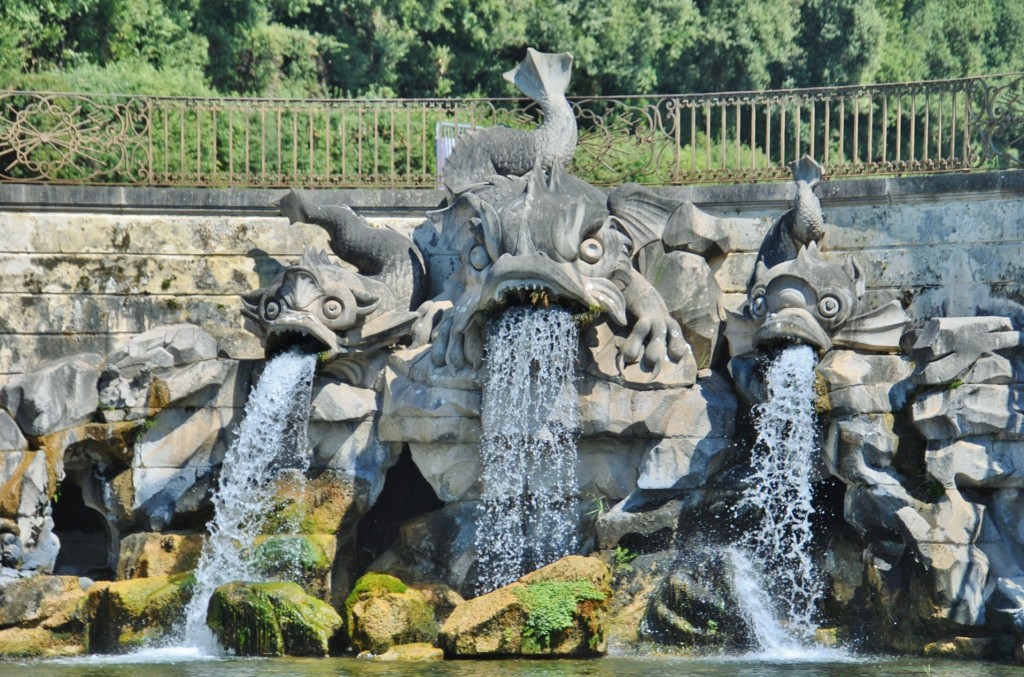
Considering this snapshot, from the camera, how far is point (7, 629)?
40.9 feet

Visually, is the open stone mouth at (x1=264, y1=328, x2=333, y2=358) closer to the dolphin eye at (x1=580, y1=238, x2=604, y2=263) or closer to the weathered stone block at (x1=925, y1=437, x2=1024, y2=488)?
the dolphin eye at (x1=580, y1=238, x2=604, y2=263)

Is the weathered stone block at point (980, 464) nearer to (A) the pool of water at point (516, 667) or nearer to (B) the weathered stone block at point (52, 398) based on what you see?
(A) the pool of water at point (516, 667)

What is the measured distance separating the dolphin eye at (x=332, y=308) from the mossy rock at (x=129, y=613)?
7.16 feet

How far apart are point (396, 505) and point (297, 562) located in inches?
48.4

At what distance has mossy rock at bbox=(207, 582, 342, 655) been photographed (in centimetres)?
1192

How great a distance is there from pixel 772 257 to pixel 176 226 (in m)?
4.66

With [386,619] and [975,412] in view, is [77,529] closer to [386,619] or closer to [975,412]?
[386,619]

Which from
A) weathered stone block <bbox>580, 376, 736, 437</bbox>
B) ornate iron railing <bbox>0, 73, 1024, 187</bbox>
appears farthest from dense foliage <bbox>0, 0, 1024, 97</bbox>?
weathered stone block <bbox>580, 376, 736, 437</bbox>

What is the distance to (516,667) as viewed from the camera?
36.6 feet

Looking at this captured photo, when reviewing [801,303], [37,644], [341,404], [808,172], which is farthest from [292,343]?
[808,172]

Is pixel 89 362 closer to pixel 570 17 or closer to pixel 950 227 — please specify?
pixel 950 227

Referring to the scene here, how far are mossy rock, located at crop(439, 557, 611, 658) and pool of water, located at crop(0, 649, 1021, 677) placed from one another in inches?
6.7

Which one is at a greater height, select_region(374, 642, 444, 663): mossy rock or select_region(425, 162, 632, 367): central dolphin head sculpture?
select_region(425, 162, 632, 367): central dolphin head sculpture

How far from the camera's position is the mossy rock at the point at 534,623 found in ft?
38.1
